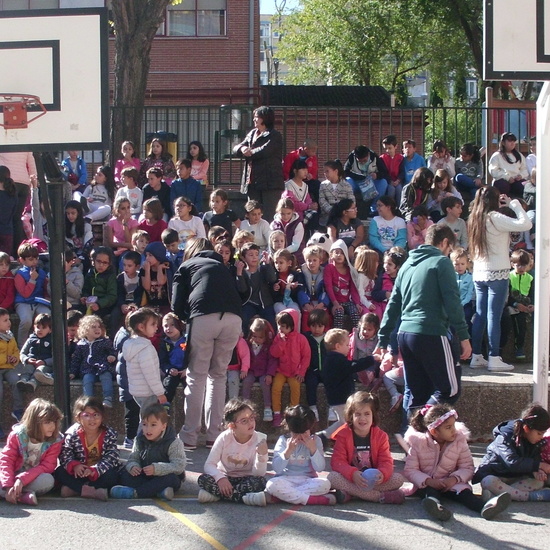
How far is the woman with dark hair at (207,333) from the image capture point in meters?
8.43

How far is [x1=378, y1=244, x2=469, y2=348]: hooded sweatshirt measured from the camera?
7602 millimetres

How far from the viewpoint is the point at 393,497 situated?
278 inches

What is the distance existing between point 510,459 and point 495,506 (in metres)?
0.65

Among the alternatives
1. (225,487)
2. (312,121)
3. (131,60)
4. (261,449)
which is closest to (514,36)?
(261,449)

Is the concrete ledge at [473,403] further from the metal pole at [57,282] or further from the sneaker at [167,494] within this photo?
the sneaker at [167,494]

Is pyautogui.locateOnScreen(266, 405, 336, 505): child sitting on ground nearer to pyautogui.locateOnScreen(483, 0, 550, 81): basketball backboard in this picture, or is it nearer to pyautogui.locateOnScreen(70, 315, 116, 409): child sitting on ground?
pyautogui.locateOnScreen(70, 315, 116, 409): child sitting on ground

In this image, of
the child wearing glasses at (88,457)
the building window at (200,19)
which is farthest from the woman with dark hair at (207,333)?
the building window at (200,19)

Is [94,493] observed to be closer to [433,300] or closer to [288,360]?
[288,360]

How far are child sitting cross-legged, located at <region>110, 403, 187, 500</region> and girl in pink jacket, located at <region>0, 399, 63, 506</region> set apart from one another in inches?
21.2

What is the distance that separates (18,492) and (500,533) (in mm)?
3443

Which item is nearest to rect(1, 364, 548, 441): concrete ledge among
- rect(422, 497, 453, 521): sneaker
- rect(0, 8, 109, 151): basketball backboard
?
rect(422, 497, 453, 521): sneaker

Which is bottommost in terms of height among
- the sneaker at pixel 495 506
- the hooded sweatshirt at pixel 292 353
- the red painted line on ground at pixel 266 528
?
the red painted line on ground at pixel 266 528

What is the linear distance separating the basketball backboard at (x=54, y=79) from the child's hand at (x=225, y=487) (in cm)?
292

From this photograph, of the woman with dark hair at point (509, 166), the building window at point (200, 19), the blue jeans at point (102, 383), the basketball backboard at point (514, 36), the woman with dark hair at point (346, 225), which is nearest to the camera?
the basketball backboard at point (514, 36)
